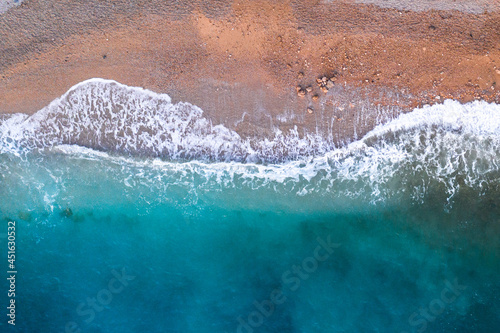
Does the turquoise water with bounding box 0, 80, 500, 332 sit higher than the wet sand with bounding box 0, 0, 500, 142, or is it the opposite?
the wet sand with bounding box 0, 0, 500, 142

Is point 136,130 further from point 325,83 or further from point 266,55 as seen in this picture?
point 325,83

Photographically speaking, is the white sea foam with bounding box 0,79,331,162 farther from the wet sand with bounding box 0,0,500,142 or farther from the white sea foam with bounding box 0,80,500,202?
the wet sand with bounding box 0,0,500,142

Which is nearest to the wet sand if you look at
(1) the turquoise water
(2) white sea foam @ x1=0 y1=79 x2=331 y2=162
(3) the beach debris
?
(3) the beach debris

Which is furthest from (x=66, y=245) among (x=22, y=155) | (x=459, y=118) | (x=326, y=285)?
(x=459, y=118)

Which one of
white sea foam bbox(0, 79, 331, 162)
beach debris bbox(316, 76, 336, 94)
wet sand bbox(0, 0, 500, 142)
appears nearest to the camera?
wet sand bbox(0, 0, 500, 142)

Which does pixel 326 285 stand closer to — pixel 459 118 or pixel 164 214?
pixel 164 214

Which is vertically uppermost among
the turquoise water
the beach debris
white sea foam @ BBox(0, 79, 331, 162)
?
the beach debris

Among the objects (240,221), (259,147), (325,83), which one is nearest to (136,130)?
(259,147)
